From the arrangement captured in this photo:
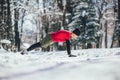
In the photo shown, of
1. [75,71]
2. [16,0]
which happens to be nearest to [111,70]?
[75,71]

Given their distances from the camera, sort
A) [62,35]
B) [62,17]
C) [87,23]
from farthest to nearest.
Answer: [62,17], [87,23], [62,35]

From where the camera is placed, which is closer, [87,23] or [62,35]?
[62,35]

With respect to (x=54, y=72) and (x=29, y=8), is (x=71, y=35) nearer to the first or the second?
(x=54, y=72)

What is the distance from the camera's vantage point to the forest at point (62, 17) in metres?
29.9

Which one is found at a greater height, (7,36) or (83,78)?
(83,78)

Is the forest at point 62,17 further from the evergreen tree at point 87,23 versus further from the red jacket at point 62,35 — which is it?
the red jacket at point 62,35

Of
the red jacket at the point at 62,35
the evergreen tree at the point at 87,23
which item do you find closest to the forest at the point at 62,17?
the evergreen tree at the point at 87,23

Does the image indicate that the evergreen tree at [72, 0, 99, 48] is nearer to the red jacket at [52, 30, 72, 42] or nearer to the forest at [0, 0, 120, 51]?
the forest at [0, 0, 120, 51]

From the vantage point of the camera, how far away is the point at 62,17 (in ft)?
136

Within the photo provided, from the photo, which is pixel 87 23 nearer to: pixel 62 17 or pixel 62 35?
pixel 62 17

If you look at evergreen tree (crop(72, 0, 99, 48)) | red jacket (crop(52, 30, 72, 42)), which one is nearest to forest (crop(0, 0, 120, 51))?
evergreen tree (crop(72, 0, 99, 48))

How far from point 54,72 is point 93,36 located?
31.7 metres

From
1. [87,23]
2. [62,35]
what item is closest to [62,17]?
[87,23]

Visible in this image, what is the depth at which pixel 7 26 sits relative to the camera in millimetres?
25703
